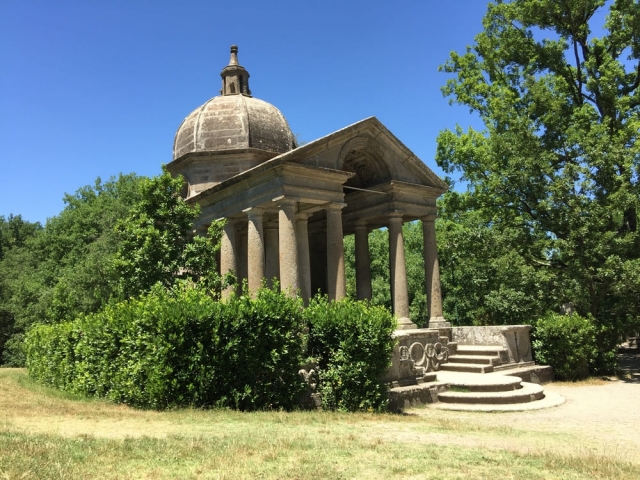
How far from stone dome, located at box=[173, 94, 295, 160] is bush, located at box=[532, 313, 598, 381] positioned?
512 inches

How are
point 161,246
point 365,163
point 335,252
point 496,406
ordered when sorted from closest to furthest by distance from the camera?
point 496,406, point 161,246, point 335,252, point 365,163

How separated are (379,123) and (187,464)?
14677 mm

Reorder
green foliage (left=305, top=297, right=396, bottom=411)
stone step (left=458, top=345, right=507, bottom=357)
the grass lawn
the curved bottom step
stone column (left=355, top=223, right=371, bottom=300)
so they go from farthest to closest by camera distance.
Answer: stone column (left=355, top=223, right=371, bottom=300) < stone step (left=458, top=345, right=507, bottom=357) < the curved bottom step < green foliage (left=305, top=297, right=396, bottom=411) < the grass lawn

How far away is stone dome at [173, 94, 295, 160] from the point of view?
906 inches

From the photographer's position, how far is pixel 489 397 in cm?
1369

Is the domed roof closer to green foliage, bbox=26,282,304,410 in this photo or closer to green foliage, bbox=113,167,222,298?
green foliage, bbox=113,167,222,298

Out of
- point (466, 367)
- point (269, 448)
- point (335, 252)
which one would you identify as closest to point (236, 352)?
point (269, 448)

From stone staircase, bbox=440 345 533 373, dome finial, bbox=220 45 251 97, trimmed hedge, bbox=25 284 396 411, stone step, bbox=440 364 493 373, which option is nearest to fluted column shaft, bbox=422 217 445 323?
stone staircase, bbox=440 345 533 373

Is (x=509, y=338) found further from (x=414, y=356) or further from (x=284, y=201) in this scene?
(x=284, y=201)

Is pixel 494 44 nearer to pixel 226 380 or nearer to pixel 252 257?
pixel 252 257

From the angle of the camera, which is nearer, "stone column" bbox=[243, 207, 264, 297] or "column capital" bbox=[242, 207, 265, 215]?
"stone column" bbox=[243, 207, 264, 297]

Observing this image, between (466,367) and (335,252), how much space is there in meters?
5.50

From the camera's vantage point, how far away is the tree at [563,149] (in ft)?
60.5

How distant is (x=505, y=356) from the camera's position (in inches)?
693
